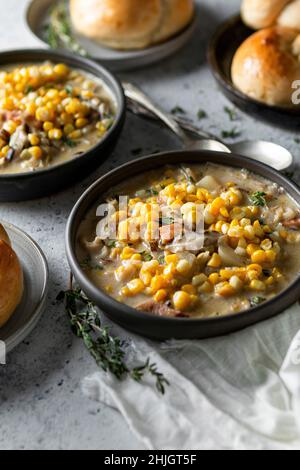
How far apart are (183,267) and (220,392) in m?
0.62

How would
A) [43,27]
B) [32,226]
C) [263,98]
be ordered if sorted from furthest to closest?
[43,27]
[263,98]
[32,226]

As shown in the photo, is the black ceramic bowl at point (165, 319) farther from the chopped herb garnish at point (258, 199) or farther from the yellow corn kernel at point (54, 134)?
the yellow corn kernel at point (54, 134)

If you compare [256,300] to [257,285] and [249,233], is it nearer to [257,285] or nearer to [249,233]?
[257,285]

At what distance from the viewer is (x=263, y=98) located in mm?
4535

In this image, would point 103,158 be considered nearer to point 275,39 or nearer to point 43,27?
point 275,39

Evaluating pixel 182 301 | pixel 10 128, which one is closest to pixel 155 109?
pixel 10 128

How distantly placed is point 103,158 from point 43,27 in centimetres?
202

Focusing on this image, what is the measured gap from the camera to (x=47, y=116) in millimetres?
4277

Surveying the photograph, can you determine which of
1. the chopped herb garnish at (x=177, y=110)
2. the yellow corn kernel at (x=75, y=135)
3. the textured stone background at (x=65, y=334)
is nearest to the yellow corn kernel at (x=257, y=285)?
the textured stone background at (x=65, y=334)

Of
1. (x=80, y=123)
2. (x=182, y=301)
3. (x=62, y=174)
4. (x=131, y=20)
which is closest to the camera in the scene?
(x=182, y=301)

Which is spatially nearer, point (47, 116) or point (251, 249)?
point (251, 249)

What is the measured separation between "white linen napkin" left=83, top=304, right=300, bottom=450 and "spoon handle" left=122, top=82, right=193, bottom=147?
164 centimetres

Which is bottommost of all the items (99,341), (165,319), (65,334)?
(65,334)
